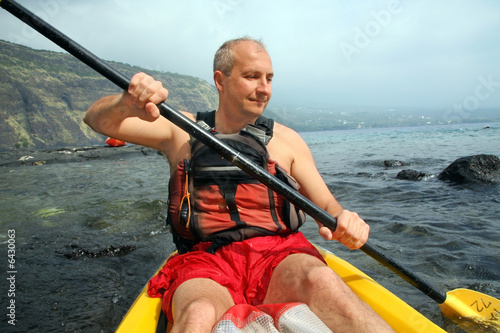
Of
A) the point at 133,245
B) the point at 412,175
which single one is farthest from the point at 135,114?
the point at 412,175

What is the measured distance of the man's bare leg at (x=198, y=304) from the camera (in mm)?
1453

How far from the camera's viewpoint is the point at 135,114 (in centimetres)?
196

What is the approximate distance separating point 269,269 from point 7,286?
3011 millimetres

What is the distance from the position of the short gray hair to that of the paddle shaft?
829 mm

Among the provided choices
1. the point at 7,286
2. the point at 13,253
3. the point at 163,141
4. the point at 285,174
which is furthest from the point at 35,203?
the point at 285,174

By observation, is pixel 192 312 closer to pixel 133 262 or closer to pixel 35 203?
pixel 133 262

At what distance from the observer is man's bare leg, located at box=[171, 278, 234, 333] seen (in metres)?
1.45

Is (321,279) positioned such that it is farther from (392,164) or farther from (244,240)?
(392,164)

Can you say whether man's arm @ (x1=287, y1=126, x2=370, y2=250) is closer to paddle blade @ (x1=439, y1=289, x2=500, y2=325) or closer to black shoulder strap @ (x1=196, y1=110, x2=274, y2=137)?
black shoulder strap @ (x1=196, y1=110, x2=274, y2=137)

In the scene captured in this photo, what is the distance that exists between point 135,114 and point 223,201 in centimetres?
85

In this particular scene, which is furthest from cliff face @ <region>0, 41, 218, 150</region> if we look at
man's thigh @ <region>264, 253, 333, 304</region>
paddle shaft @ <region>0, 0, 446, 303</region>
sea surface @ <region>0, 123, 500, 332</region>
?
man's thigh @ <region>264, 253, 333, 304</region>

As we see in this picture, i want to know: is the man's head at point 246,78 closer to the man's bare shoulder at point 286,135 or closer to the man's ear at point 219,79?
the man's ear at point 219,79

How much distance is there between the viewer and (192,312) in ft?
4.88

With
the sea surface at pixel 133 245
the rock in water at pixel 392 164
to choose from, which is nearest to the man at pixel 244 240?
the sea surface at pixel 133 245
